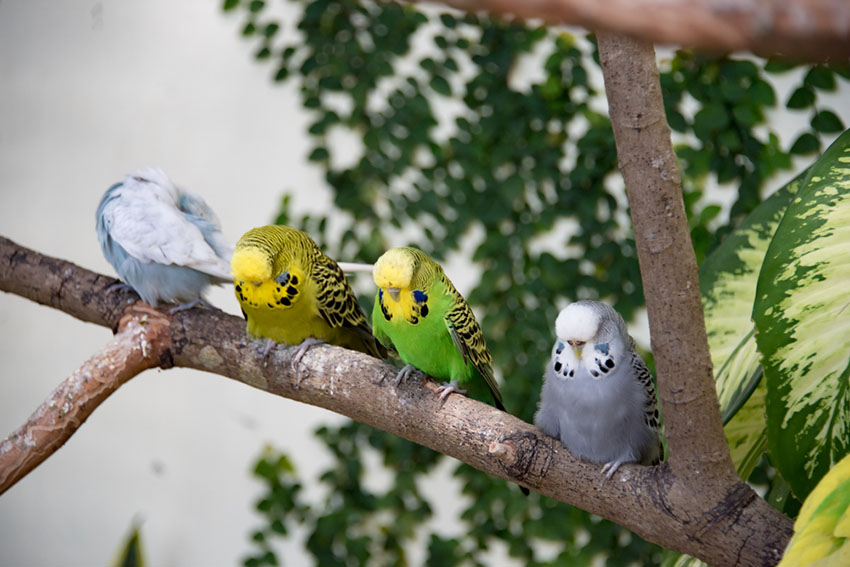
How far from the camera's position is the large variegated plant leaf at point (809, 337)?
83 cm

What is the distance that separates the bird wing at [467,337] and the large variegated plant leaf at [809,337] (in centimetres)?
37

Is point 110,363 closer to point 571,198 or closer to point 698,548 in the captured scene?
point 698,548

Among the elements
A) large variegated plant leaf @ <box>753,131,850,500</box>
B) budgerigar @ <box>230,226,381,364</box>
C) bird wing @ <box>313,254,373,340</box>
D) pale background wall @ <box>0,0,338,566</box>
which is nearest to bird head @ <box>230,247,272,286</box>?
budgerigar @ <box>230,226,381,364</box>

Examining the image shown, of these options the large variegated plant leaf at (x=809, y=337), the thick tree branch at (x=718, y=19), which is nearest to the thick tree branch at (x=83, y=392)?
the large variegated plant leaf at (x=809, y=337)

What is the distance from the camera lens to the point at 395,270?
1.02 meters

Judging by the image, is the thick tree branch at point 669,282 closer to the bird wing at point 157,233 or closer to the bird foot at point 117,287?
the bird wing at point 157,233

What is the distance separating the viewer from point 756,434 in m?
1.16

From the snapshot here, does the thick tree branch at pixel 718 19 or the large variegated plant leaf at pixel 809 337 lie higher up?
the large variegated plant leaf at pixel 809 337

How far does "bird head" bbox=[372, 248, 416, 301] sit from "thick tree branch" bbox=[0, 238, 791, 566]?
0.50 ft

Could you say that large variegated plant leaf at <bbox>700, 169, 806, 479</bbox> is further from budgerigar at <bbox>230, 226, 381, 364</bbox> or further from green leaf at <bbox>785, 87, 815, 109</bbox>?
budgerigar at <bbox>230, 226, 381, 364</bbox>

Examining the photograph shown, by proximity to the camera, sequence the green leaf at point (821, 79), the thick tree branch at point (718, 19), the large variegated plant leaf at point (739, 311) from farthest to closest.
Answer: the green leaf at point (821, 79)
the large variegated plant leaf at point (739, 311)
the thick tree branch at point (718, 19)

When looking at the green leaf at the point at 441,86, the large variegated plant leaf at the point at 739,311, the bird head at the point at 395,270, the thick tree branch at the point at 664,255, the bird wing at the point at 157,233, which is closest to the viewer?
the thick tree branch at the point at 664,255

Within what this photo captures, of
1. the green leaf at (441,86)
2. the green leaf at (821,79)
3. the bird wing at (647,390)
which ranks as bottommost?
the bird wing at (647,390)

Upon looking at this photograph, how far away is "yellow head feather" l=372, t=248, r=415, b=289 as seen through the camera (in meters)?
1.02
